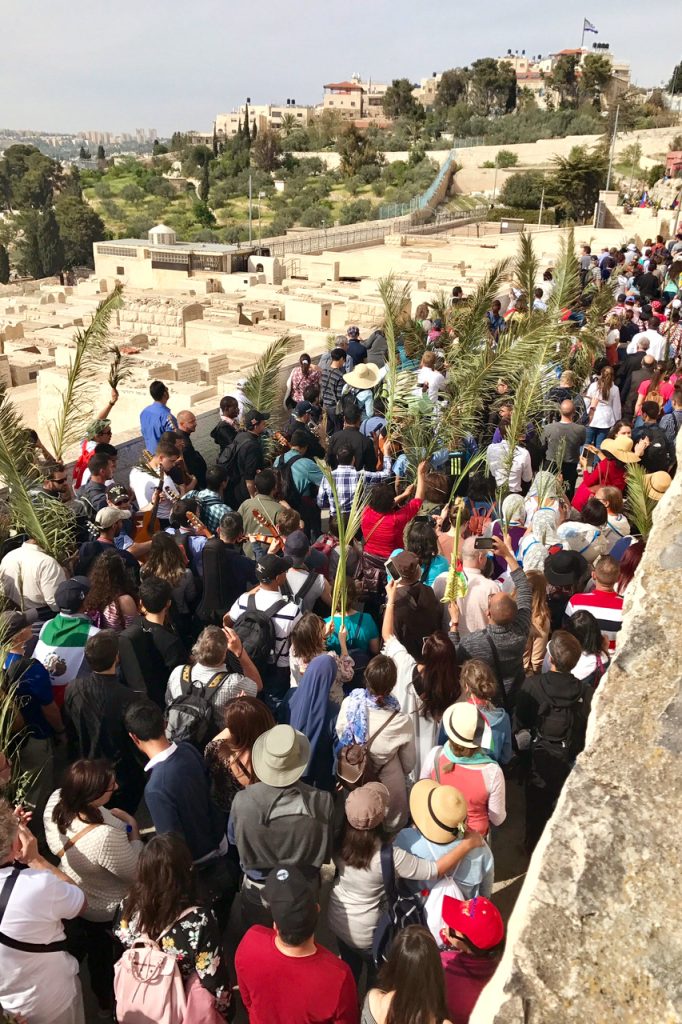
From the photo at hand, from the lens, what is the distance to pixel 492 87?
2933 inches

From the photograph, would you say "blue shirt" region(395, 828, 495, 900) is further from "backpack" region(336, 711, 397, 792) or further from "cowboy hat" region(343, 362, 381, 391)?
"cowboy hat" region(343, 362, 381, 391)

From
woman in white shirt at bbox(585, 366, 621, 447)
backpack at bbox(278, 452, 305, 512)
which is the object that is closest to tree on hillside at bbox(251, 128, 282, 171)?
woman in white shirt at bbox(585, 366, 621, 447)

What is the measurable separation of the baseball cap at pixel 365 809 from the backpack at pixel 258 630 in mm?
1392

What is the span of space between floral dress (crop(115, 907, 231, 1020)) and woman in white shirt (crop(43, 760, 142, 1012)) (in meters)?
0.41

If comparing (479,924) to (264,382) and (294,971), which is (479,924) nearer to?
(294,971)

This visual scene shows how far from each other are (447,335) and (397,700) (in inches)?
270

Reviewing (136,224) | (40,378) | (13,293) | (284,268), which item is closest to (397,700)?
(40,378)

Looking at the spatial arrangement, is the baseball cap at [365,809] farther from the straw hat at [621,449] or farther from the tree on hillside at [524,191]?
the tree on hillside at [524,191]

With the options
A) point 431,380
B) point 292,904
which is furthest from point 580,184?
point 292,904

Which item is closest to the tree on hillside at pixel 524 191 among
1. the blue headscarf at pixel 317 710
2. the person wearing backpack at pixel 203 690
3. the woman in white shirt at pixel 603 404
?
the woman in white shirt at pixel 603 404

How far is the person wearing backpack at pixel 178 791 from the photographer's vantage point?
10.3 feet

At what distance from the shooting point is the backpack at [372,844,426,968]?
2.87 m

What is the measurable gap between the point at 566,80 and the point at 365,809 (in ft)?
272

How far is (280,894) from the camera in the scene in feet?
8.08
